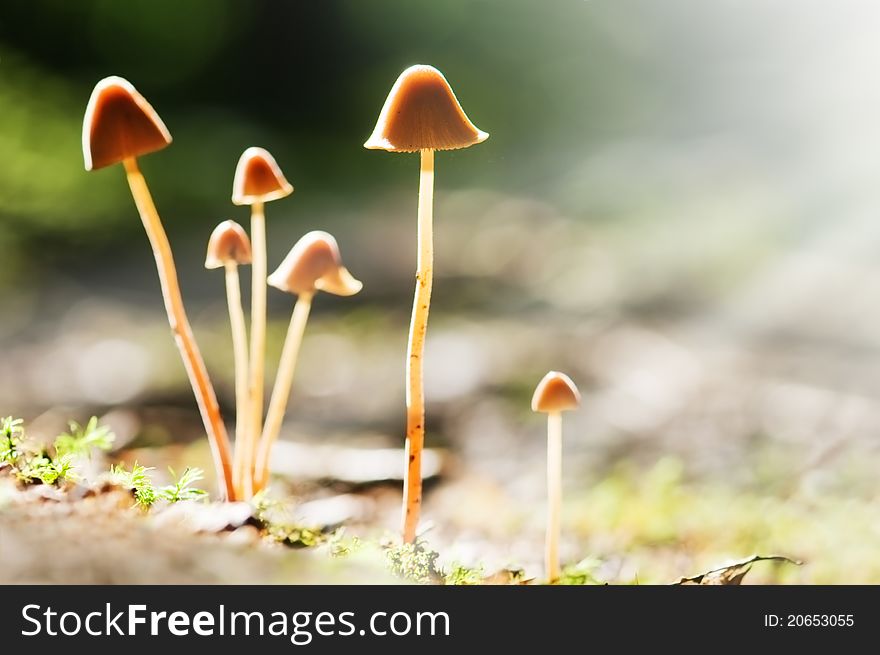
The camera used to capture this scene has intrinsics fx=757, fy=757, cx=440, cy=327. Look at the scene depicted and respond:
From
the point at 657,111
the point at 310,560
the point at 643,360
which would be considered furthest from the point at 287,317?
the point at 310,560

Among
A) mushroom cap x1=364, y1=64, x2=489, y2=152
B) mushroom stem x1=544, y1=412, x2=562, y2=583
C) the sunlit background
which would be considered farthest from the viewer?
the sunlit background

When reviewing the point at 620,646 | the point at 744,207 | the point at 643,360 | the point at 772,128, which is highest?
the point at 772,128

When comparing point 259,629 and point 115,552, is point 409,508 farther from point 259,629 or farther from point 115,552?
point 115,552

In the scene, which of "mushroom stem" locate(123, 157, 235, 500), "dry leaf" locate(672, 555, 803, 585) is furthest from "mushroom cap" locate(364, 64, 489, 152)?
"dry leaf" locate(672, 555, 803, 585)

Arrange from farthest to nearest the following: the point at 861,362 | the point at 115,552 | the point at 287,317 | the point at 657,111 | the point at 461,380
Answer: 1. the point at 657,111
2. the point at 287,317
3. the point at 461,380
4. the point at 861,362
5. the point at 115,552

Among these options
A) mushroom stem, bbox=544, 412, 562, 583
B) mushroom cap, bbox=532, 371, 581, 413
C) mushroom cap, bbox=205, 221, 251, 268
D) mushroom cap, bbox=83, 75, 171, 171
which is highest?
mushroom cap, bbox=83, 75, 171, 171

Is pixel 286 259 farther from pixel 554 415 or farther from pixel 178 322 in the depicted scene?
pixel 554 415

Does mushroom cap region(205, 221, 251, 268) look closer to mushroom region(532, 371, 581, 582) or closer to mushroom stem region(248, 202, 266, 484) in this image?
mushroom stem region(248, 202, 266, 484)
